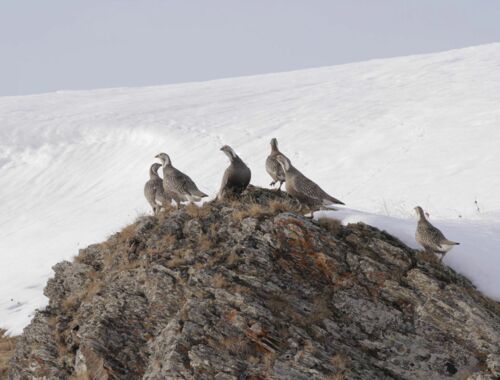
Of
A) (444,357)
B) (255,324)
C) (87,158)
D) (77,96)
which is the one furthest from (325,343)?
(77,96)

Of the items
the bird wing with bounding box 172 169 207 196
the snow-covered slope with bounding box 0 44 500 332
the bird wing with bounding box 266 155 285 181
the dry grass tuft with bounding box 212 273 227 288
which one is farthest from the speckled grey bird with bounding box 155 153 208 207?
the snow-covered slope with bounding box 0 44 500 332

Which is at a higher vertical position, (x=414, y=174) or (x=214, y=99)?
(x=214, y=99)

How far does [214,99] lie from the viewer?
57.0m

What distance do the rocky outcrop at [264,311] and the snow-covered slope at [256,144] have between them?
4.55 metres

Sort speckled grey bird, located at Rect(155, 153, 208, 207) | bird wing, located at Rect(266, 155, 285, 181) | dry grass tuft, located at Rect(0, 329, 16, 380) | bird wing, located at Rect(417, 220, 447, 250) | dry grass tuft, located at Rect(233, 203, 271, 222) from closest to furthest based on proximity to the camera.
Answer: bird wing, located at Rect(417, 220, 447, 250) → dry grass tuft, located at Rect(233, 203, 271, 222) → speckled grey bird, located at Rect(155, 153, 208, 207) → bird wing, located at Rect(266, 155, 285, 181) → dry grass tuft, located at Rect(0, 329, 16, 380)

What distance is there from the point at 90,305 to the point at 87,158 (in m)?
32.1

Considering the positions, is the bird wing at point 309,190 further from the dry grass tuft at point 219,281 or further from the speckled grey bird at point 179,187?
the dry grass tuft at point 219,281

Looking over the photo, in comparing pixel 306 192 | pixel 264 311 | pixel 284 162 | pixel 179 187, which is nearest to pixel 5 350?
pixel 179 187

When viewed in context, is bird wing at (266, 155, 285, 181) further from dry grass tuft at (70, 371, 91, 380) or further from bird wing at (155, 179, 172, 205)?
dry grass tuft at (70, 371, 91, 380)

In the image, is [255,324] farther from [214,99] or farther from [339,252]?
[214,99]

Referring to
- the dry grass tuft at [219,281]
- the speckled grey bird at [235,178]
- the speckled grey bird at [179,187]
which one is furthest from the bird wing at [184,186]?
the dry grass tuft at [219,281]

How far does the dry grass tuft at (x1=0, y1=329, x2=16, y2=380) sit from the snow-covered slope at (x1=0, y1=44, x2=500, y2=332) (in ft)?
2.60

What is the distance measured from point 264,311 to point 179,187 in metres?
4.83

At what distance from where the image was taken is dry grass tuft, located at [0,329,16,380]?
66.2 ft
